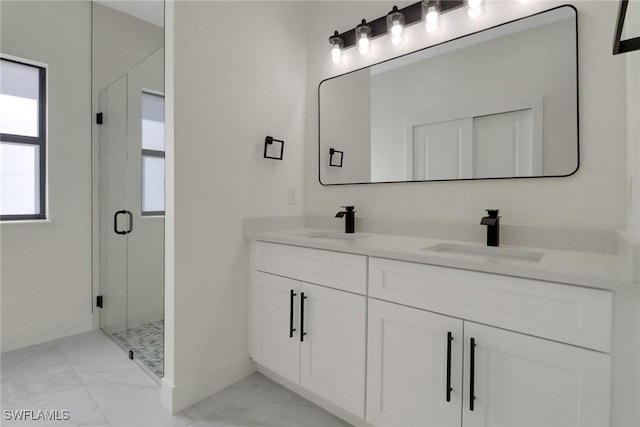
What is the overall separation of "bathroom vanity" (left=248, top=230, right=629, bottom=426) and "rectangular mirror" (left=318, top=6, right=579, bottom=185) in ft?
1.45

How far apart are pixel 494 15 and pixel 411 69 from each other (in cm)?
45

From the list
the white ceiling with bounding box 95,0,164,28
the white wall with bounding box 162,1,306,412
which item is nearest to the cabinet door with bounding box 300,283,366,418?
the white wall with bounding box 162,1,306,412

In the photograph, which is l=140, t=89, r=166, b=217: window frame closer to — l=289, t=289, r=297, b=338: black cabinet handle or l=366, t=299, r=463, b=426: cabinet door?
l=289, t=289, r=297, b=338: black cabinet handle

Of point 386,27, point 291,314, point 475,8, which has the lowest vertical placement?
point 291,314

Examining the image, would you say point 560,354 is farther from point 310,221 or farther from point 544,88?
point 310,221

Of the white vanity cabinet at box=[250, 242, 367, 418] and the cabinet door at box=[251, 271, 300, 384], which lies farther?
the cabinet door at box=[251, 271, 300, 384]

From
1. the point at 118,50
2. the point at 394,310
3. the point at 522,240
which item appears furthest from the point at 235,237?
the point at 118,50

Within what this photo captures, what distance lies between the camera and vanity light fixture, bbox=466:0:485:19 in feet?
5.23

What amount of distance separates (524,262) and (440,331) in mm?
392

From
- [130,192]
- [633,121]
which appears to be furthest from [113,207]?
[633,121]

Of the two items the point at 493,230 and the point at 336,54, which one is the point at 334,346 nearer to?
the point at 493,230

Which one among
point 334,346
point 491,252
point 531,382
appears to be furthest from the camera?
point 334,346

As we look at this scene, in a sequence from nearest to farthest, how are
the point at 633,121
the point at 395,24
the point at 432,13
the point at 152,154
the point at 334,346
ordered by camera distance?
the point at 633,121, the point at 334,346, the point at 432,13, the point at 395,24, the point at 152,154

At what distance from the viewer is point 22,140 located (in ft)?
7.81
